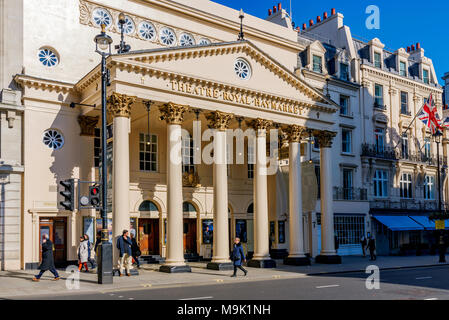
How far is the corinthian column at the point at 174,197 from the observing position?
22281 millimetres

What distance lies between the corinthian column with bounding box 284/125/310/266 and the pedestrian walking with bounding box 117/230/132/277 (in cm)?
1018

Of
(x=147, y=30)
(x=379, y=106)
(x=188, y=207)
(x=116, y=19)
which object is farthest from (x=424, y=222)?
(x=116, y=19)

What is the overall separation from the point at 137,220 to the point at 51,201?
16.6 ft

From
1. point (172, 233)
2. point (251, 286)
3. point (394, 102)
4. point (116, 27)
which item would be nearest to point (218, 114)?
point (172, 233)

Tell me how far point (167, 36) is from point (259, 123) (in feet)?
26.3

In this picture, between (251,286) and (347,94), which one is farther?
(347,94)

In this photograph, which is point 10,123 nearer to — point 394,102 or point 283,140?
point 283,140

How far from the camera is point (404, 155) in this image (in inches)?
1651

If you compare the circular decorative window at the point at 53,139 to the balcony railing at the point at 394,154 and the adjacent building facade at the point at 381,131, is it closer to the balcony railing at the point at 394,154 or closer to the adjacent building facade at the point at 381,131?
the adjacent building facade at the point at 381,131

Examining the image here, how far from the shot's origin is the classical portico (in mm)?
22000

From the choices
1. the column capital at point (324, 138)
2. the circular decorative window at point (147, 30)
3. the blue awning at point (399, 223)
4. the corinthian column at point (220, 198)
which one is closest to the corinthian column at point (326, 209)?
the column capital at point (324, 138)

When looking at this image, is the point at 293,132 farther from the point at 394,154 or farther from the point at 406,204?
the point at 406,204

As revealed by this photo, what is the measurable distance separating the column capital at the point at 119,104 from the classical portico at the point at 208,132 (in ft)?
0.14

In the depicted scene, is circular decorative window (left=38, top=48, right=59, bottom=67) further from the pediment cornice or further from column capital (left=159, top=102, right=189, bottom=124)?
column capital (left=159, top=102, right=189, bottom=124)
